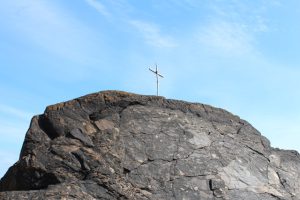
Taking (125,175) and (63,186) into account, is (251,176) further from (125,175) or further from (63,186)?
(63,186)

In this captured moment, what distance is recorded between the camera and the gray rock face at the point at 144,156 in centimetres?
696

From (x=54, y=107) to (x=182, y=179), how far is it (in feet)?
6.15

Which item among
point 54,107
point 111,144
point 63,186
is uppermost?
point 54,107

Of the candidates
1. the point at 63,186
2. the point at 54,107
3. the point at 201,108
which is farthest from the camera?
the point at 201,108

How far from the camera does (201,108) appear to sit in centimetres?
829

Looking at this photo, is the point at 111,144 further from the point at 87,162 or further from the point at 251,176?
the point at 251,176

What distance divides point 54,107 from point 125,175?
4.38 feet

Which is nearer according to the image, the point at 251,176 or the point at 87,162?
the point at 87,162

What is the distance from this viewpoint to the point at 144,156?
7.42 metres

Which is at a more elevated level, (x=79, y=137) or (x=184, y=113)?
(x=184, y=113)

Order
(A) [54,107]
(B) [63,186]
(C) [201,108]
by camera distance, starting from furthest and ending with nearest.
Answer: (C) [201,108], (A) [54,107], (B) [63,186]

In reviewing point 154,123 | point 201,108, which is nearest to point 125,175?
point 154,123

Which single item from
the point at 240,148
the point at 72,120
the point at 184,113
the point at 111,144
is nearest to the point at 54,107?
the point at 72,120

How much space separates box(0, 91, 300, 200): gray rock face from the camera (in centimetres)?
696
